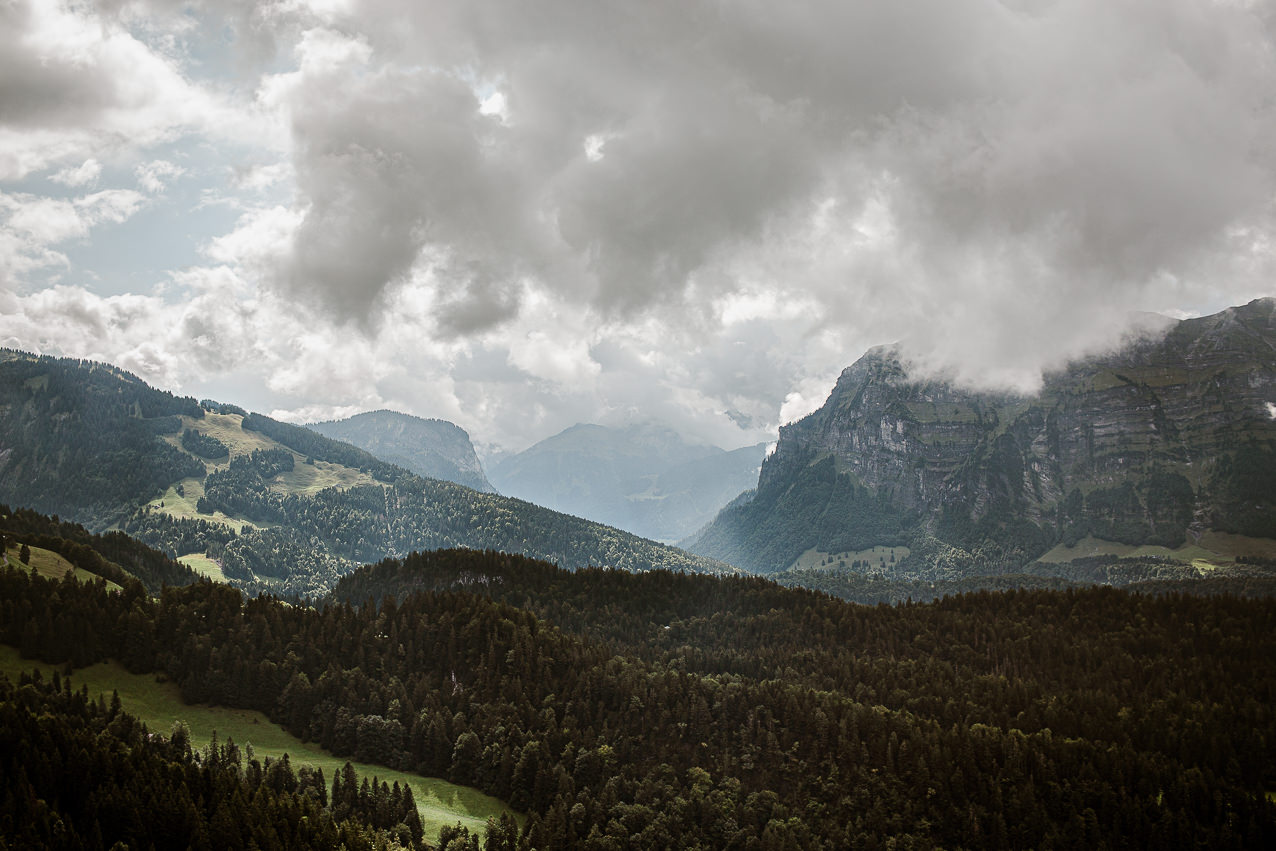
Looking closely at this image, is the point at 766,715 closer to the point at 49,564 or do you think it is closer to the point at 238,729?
the point at 238,729

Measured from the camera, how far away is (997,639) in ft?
581

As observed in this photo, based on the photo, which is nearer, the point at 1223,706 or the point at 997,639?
the point at 1223,706

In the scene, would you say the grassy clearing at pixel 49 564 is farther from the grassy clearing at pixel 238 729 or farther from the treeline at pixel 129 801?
the treeline at pixel 129 801

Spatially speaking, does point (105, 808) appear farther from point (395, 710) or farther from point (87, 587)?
point (87, 587)

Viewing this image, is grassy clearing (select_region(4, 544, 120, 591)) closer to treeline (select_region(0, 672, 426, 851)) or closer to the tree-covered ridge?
the tree-covered ridge

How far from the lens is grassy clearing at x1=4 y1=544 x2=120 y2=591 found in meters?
159

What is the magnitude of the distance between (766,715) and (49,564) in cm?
16070

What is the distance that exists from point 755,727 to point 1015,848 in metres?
44.9

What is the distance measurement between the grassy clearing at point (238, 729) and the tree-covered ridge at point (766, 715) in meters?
2.42

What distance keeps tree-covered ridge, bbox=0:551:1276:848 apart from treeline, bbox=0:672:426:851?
32.0 m

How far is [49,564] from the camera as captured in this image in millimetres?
169000

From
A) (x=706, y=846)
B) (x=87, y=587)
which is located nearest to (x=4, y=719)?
(x=87, y=587)

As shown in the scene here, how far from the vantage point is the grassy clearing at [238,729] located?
390 feet

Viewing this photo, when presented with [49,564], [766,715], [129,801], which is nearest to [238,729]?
[129,801]
